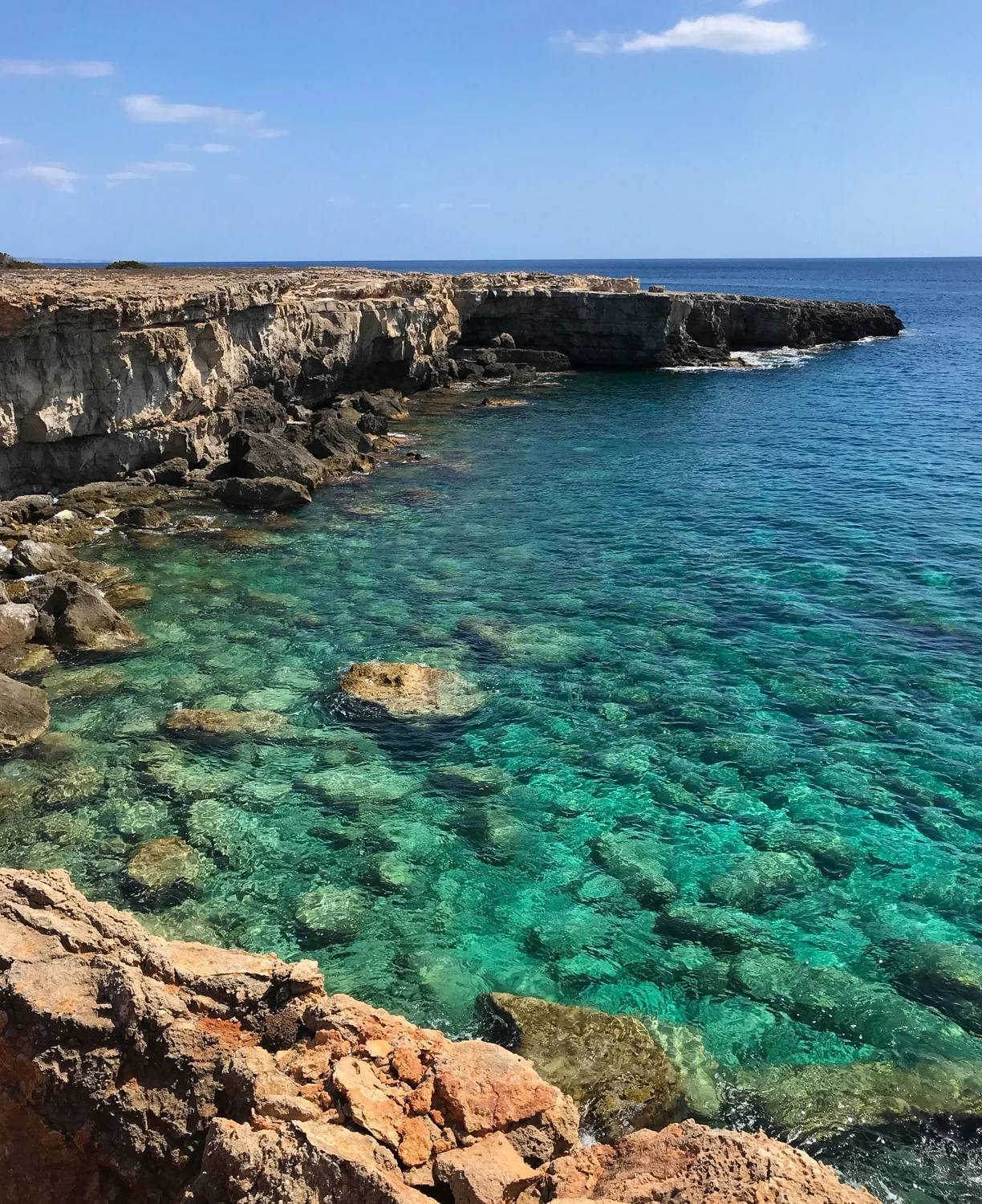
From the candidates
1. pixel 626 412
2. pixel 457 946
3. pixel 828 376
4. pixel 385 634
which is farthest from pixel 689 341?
pixel 457 946

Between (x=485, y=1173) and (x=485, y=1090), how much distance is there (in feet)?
2.81

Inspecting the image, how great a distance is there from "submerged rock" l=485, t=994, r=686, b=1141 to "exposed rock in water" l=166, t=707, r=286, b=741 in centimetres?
803

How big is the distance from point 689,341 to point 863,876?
61.9 metres

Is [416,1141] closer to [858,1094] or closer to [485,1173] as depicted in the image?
[485,1173]

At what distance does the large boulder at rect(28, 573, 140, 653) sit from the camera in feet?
69.2

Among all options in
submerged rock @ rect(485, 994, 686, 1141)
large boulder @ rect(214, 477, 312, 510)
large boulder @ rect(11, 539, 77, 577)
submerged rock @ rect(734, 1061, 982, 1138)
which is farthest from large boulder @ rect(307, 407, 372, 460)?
submerged rock @ rect(734, 1061, 982, 1138)

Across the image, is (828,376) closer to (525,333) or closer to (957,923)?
(525,333)

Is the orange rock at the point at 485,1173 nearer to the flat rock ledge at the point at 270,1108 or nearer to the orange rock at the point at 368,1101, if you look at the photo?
the flat rock ledge at the point at 270,1108

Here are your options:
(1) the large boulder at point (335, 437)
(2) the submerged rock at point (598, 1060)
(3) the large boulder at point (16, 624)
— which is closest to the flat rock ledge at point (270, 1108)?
(2) the submerged rock at point (598, 1060)

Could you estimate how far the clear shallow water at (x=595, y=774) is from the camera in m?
12.2

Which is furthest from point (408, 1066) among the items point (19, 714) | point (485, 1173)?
point (19, 714)

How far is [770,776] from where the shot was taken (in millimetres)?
16562

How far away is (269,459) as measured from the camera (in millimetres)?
33844

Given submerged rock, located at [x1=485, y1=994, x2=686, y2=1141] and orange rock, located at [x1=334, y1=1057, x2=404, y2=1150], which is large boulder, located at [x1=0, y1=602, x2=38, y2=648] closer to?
submerged rock, located at [x1=485, y1=994, x2=686, y2=1141]
